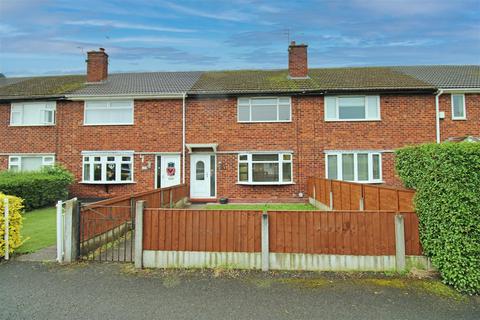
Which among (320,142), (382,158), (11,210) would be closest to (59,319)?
(11,210)

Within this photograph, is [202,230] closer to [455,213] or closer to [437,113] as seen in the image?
[455,213]

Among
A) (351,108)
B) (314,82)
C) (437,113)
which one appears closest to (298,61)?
(314,82)

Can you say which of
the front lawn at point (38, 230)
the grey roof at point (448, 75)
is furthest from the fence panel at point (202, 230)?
the grey roof at point (448, 75)

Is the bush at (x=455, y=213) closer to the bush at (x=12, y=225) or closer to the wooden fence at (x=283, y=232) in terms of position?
the wooden fence at (x=283, y=232)

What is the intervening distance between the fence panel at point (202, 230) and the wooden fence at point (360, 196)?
9.32ft

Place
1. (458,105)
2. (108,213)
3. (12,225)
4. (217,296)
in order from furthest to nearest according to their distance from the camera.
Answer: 1. (458,105)
2. (108,213)
3. (12,225)
4. (217,296)

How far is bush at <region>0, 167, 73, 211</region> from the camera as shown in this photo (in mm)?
10289

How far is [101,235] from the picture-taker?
6418 mm

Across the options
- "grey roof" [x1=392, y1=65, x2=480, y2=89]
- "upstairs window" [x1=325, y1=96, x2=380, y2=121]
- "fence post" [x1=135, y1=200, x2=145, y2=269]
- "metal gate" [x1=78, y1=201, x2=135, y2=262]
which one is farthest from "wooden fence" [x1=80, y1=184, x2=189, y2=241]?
"grey roof" [x1=392, y1=65, x2=480, y2=89]

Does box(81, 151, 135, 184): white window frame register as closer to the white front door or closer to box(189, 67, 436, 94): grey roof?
the white front door

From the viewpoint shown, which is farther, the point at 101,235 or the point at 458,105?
the point at 458,105

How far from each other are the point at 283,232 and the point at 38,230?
6906mm

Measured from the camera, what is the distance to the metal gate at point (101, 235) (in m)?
5.75

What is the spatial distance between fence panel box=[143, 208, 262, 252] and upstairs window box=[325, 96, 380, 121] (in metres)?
9.94
